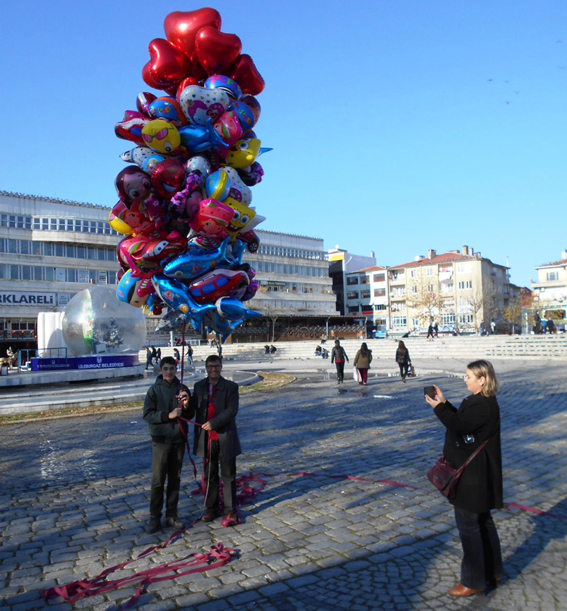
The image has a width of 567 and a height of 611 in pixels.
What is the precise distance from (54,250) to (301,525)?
60.0 metres

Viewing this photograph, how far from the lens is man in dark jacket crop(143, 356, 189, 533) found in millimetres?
5492

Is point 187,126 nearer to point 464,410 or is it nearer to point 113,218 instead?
point 113,218

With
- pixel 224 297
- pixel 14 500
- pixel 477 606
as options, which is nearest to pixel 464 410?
pixel 477 606

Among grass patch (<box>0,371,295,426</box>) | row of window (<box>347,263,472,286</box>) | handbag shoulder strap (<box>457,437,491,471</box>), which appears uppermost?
row of window (<box>347,263,472,286</box>)

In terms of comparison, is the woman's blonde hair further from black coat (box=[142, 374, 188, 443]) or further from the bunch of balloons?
the bunch of balloons

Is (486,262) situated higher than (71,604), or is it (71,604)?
(486,262)

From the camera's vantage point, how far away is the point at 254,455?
876cm

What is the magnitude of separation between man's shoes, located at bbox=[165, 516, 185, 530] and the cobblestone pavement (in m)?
0.11

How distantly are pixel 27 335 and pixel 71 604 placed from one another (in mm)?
52639

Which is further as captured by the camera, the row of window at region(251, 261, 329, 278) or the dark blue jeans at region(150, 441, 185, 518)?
the row of window at region(251, 261, 329, 278)

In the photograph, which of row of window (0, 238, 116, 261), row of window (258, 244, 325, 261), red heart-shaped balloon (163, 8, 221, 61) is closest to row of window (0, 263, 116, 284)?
row of window (0, 238, 116, 261)

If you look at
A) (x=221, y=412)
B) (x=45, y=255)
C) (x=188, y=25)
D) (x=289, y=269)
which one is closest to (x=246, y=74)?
(x=188, y=25)

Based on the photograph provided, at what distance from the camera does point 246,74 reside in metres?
8.53

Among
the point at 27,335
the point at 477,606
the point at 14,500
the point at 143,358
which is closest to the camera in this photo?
the point at 477,606
